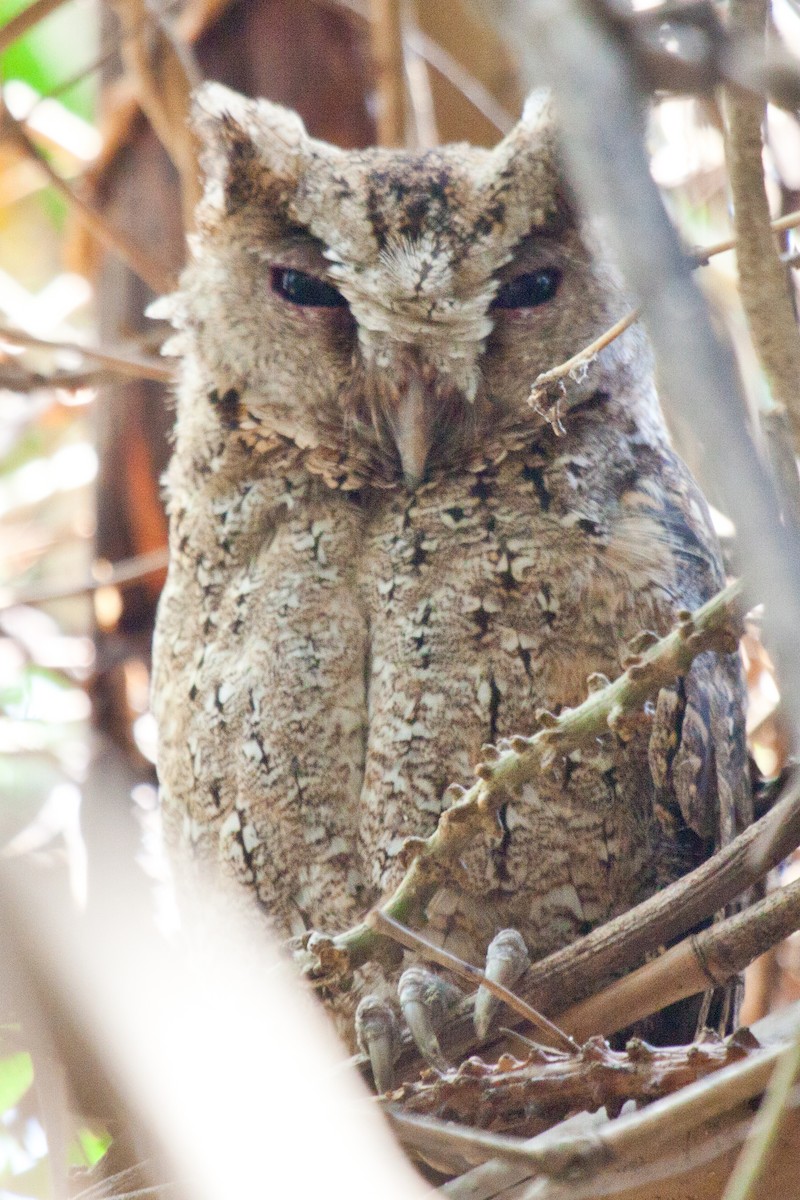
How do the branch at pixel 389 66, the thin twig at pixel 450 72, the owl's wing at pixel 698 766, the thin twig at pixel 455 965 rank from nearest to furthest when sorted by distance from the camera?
the thin twig at pixel 455 965, the owl's wing at pixel 698 766, the branch at pixel 389 66, the thin twig at pixel 450 72

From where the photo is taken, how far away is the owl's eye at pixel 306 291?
202 centimetres

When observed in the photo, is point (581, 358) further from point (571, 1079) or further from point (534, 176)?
point (534, 176)

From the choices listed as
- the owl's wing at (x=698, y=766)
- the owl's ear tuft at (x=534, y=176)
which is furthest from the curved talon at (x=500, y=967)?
the owl's ear tuft at (x=534, y=176)

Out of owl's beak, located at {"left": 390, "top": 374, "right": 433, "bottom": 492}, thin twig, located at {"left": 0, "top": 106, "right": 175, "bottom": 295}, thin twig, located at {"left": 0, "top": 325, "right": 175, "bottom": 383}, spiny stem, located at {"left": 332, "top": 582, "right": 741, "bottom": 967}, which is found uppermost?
thin twig, located at {"left": 0, "top": 106, "right": 175, "bottom": 295}

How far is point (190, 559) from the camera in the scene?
212 cm

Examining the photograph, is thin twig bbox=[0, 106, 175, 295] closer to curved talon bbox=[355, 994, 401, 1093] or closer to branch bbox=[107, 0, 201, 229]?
branch bbox=[107, 0, 201, 229]

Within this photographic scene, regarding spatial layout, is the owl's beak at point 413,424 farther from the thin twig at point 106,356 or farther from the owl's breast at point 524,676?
the thin twig at point 106,356

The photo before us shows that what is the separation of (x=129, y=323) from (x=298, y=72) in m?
0.66

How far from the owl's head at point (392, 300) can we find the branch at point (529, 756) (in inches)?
29.8

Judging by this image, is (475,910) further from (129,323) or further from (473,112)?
(473,112)

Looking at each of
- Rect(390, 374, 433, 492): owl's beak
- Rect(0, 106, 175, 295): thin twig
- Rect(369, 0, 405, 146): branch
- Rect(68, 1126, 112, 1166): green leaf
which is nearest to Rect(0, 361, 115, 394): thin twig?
Rect(0, 106, 175, 295): thin twig

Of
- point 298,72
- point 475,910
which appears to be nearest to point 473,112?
point 298,72

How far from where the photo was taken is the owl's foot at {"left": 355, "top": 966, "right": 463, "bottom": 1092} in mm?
1547

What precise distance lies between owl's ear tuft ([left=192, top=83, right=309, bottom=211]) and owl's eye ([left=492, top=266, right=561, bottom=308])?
368 mm
